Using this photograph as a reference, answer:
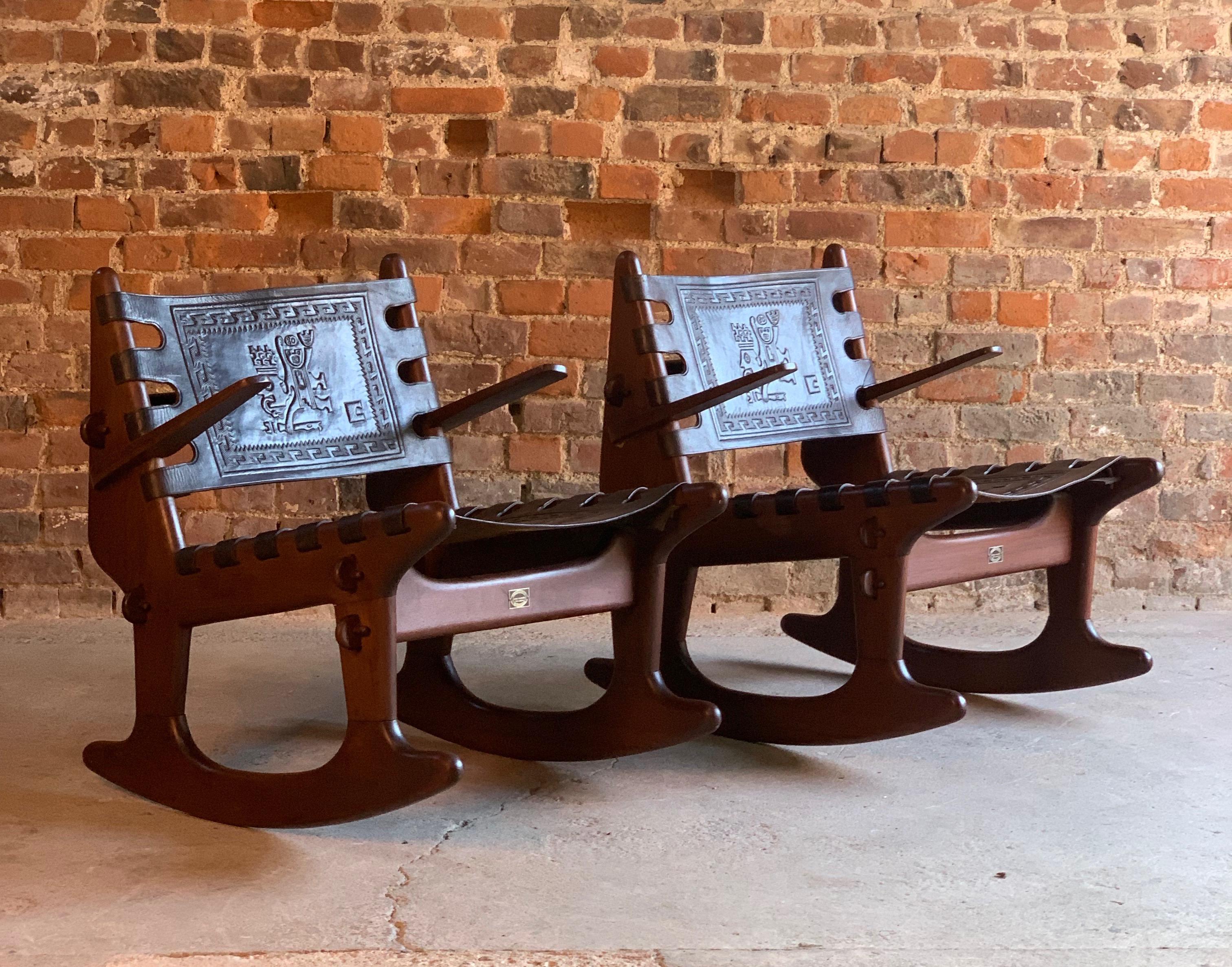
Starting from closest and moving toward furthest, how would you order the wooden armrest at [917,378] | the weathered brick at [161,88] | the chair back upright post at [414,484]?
the chair back upright post at [414,484], the wooden armrest at [917,378], the weathered brick at [161,88]

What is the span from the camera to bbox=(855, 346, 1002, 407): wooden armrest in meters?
2.30

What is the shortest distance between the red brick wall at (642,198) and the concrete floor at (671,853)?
825 millimetres

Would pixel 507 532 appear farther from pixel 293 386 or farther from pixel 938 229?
pixel 938 229

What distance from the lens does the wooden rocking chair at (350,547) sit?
1.60 meters

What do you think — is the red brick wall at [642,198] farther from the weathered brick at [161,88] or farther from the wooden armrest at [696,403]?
the wooden armrest at [696,403]

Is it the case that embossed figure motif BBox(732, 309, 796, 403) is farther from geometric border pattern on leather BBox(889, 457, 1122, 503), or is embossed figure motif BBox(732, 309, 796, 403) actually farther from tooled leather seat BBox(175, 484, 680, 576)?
tooled leather seat BBox(175, 484, 680, 576)

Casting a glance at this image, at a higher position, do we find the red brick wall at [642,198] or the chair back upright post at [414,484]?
the red brick wall at [642,198]

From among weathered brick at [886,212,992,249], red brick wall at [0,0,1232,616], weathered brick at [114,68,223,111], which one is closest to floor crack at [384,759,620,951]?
red brick wall at [0,0,1232,616]

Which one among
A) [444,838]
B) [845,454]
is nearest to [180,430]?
[444,838]

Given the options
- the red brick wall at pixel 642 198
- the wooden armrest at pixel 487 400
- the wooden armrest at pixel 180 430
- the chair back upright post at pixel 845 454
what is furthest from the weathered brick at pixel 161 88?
the chair back upright post at pixel 845 454

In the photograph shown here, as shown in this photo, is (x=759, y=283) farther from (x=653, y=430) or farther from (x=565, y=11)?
(x=565, y=11)

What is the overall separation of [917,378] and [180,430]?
1344mm

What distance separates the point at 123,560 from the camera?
6.07ft

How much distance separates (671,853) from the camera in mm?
1582
